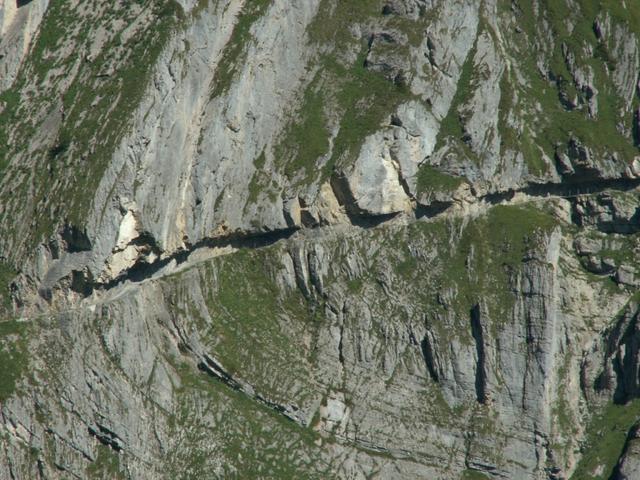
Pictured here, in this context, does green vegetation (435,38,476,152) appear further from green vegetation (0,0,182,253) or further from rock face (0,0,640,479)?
green vegetation (0,0,182,253)

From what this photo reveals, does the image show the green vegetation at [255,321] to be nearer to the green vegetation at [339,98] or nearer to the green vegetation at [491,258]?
the green vegetation at [339,98]

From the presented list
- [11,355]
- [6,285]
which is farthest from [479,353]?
[6,285]

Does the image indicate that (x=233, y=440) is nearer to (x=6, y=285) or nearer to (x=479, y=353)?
(x=479, y=353)

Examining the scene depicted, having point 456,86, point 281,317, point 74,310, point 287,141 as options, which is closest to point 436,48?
point 456,86

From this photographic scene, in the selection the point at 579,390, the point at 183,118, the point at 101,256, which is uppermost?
the point at 183,118

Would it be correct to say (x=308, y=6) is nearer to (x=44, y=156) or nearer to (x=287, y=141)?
(x=287, y=141)

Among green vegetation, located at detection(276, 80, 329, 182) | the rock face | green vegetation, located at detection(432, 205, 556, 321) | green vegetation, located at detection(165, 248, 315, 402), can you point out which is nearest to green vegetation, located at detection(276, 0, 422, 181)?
green vegetation, located at detection(276, 80, 329, 182)

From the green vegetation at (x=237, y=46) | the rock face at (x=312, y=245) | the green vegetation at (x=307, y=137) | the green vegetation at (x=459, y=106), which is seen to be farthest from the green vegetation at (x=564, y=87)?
the green vegetation at (x=237, y=46)
